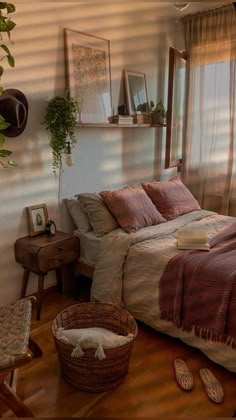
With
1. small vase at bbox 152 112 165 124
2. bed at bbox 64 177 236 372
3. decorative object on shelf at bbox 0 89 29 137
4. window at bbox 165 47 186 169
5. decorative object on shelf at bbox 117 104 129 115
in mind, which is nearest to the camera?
bed at bbox 64 177 236 372

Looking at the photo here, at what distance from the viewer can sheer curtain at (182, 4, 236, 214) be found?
11.1ft

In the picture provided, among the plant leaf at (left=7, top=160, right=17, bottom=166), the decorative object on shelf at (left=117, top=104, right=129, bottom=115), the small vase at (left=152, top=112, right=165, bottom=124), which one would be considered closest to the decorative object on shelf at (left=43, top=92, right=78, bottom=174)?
the plant leaf at (left=7, top=160, right=17, bottom=166)

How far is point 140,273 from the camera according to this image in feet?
7.44

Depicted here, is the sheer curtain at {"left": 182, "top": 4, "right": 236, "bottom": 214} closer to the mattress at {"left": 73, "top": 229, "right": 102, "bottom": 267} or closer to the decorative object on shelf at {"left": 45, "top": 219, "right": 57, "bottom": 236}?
the mattress at {"left": 73, "top": 229, "right": 102, "bottom": 267}

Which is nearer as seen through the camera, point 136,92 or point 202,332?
point 202,332

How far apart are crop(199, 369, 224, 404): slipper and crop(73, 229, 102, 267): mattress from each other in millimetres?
1090

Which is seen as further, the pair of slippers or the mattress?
the mattress

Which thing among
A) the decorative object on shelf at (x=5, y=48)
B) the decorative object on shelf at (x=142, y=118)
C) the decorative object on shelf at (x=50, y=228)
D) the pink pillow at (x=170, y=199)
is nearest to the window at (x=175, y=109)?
the decorative object on shelf at (x=142, y=118)

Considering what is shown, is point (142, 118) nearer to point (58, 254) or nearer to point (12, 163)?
point (12, 163)

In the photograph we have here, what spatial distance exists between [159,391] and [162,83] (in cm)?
301

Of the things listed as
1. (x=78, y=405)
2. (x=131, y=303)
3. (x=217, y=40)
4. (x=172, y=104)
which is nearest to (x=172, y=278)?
(x=131, y=303)

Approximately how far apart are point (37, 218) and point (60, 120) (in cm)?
76

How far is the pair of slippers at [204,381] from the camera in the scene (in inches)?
67.5

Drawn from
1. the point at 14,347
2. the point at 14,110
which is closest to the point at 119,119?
the point at 14,110
